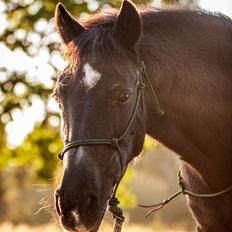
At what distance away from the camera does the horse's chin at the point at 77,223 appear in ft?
14.5

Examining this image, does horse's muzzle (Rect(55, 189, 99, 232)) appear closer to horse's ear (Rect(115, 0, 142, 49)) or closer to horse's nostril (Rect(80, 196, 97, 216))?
horse's nostril (Rect(80, 196, 97, 216))

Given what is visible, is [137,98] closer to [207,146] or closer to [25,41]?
[207,146]

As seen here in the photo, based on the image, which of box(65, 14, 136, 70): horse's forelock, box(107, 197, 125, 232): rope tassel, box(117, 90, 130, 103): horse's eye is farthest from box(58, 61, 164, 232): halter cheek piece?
box(65, 14, 136, 70): horse's forelock

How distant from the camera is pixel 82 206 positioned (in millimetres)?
4426

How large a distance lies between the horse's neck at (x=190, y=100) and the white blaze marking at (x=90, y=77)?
1.71 ft

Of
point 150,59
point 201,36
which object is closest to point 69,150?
point 150,59

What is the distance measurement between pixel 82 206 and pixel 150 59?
4.38 ft

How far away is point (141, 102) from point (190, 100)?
0.47 meters

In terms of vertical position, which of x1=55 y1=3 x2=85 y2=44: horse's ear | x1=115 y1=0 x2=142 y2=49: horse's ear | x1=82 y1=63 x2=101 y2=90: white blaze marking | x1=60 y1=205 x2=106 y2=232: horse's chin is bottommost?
x1=60 y1=205 x2=106 y2=232: horse's chin

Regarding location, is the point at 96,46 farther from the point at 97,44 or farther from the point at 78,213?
the point at 78,213

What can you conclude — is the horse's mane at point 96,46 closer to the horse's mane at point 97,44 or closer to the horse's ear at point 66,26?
the horse's mane at point 97,44

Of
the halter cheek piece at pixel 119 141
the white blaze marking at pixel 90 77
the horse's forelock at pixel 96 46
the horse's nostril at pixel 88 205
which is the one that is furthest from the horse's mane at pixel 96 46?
the horse's nostril at pixel 88 205

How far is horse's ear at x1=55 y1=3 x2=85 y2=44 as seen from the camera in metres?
5.23

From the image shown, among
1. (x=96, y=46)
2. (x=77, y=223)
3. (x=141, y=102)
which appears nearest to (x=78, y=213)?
(x=77, y=223)
